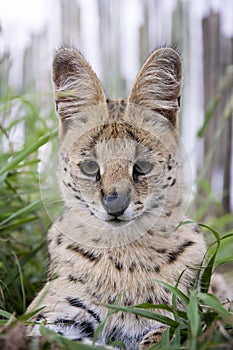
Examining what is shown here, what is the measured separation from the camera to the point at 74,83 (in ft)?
6.79


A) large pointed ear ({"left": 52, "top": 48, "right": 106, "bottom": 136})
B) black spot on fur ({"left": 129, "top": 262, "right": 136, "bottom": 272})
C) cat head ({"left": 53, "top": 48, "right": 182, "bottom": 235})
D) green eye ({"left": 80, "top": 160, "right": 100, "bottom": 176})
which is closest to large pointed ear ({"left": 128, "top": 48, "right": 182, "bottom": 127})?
cat head ({"left": 53, "top": 48, "right": 182, "bottom": 235})

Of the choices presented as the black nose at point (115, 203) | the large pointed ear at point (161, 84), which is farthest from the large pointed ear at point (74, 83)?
the black nose at point (115, 203)

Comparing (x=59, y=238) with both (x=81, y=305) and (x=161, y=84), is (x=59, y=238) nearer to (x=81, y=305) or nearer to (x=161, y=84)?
(x=81, y=305)

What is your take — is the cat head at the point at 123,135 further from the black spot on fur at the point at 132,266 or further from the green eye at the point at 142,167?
the black spot on fur at the point at 132,266

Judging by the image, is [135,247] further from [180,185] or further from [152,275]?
[180,185]

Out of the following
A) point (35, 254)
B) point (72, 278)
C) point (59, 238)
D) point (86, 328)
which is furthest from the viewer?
point (35, 254)

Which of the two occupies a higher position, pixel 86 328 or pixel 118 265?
pixel 118 265

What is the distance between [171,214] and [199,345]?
776 millimetres

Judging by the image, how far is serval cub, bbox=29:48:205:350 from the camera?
1.88 metres

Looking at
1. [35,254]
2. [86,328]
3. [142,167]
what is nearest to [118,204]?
[142,167]

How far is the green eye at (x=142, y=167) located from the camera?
1921 millimetres

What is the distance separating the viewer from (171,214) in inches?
82.1

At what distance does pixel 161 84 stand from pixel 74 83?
0.98ft

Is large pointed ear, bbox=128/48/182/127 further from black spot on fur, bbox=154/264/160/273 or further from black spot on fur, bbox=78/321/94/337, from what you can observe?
black spot on fur, bbox=78/321/94/337
